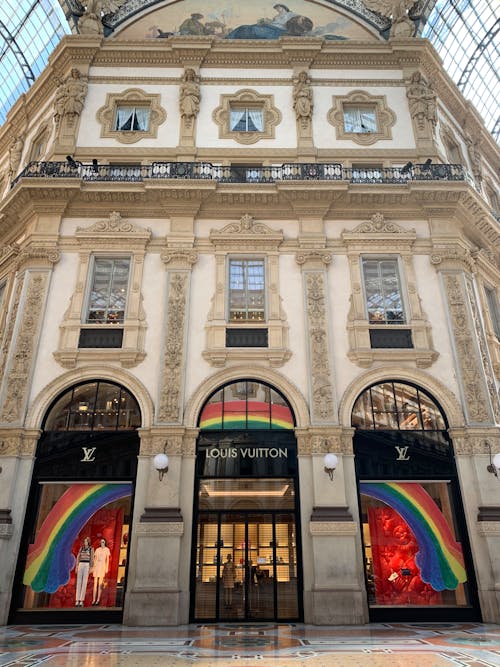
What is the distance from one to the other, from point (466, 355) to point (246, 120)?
37.1ft

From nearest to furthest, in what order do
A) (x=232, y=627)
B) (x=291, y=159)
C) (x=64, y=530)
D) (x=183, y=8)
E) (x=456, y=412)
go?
1. (x=232, y=627)
2. (x=64, y=530)
3. (x=456, y=412)
4. (x=291, y=159)
5. (x=183, y=8)

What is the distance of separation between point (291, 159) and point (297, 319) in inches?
245

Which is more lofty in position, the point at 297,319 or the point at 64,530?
the point at 297,319

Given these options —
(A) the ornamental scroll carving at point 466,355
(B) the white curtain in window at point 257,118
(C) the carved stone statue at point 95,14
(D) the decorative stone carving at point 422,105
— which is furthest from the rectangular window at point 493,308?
(C) the carved stone statue at point 95,14

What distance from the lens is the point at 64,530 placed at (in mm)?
12211

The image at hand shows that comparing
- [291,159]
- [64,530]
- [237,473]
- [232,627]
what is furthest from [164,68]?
[232,627]

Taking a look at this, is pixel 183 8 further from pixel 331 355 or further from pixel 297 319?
pixel 331 355

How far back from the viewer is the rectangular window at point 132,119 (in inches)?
690

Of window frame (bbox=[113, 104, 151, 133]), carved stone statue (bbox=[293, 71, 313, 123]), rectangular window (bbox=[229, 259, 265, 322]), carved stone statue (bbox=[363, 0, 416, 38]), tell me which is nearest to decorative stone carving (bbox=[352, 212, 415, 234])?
rectangular window (bbox=[229, 259, 265, 322])

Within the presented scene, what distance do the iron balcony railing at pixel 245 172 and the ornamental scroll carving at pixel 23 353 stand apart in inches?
146

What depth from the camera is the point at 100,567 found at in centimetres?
1193

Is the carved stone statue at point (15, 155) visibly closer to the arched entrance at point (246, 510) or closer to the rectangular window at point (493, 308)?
the arched entrance at point (246, 510)

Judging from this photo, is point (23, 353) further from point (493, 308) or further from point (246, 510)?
point (493, 308)

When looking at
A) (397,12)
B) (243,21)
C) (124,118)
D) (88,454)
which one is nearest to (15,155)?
(124,118)
